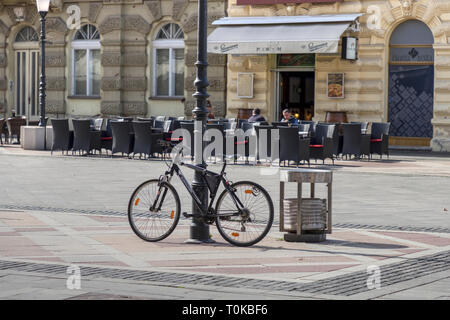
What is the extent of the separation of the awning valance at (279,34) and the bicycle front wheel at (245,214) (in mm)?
17100

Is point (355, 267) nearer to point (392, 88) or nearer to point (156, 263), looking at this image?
point (156, 263)

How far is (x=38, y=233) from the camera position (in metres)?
10.8

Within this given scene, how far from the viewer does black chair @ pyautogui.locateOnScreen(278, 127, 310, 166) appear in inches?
827

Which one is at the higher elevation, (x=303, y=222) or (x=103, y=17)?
(x=103, y=17)

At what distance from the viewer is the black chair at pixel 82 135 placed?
24.1 meters

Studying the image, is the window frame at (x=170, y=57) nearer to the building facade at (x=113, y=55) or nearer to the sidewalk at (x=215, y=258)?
the building facade at (x=113, y=55)

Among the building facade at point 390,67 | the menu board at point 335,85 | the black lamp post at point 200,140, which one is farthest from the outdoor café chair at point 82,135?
the black lamp post at point 200,140

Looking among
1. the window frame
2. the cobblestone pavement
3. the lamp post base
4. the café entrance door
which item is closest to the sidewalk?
the cobblestone pavement

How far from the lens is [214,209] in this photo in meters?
10.2

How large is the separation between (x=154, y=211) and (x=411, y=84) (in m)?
18.7

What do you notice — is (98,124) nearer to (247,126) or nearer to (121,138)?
(121,138)

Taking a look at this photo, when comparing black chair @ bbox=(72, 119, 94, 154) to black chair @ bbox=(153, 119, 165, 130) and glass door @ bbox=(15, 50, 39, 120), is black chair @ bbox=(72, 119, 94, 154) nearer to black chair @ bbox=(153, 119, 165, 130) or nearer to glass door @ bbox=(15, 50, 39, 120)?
black chair @ bbox=(153, 119, 165, 130)

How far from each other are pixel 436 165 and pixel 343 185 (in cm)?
588
